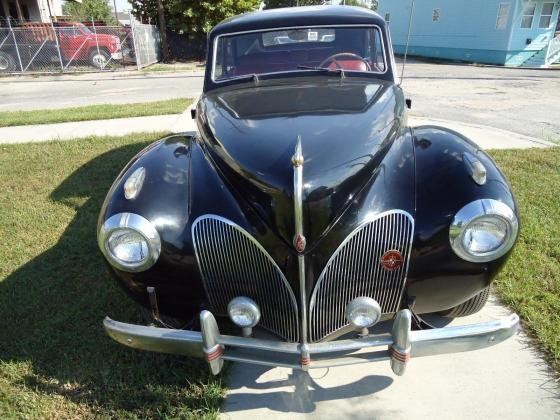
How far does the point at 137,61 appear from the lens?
60.2 feet

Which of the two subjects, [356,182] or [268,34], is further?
[268,34]

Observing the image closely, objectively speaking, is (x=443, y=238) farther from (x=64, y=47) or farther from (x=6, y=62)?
(x=6, y=62)

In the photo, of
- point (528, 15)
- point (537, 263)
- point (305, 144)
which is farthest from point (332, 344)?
point (528, 15)

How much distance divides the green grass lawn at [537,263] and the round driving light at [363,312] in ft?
3.89

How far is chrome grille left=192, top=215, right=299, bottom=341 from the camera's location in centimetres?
191

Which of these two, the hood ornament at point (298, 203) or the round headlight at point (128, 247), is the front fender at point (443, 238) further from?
the round headlight at point (128, 247)

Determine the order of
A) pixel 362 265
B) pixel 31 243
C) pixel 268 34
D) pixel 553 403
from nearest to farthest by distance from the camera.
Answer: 1. pixel 362 265
2. pixel 553 403
3. pixel 268 34
4. pixel 31 243

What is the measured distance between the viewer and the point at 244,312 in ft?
6.29

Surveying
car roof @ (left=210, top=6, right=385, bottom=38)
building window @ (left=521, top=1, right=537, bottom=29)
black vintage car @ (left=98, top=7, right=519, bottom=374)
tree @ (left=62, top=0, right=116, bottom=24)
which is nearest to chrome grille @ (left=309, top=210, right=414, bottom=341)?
black vintage car @ (left=98, top=7, right=519, bottom=374)

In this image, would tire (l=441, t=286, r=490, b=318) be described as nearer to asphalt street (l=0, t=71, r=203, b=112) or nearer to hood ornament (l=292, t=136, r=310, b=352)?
hood ornament (l=292, t=136, r=310, b=352)

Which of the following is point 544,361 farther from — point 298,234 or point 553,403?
point 298,234

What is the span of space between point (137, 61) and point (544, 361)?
62.8ft

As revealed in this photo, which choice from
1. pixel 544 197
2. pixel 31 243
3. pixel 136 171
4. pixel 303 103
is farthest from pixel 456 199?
pixel 31 243

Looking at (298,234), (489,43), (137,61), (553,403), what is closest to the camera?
(298,234)
